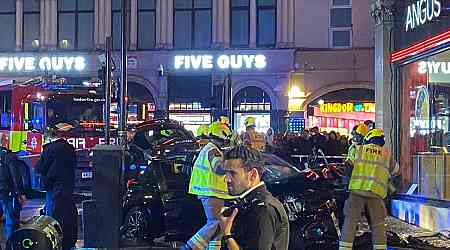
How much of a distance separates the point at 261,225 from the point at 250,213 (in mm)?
114

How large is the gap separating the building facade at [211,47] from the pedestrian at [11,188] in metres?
19.7

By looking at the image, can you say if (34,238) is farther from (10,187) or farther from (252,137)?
(252,137)

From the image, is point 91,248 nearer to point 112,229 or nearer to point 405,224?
point 112,229

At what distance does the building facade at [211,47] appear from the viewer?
108 feet

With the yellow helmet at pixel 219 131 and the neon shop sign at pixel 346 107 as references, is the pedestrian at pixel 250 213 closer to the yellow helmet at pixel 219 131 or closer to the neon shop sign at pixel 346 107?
the yellow helmet at pixel 219 131

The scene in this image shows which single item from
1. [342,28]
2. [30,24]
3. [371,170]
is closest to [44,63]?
[30,24]

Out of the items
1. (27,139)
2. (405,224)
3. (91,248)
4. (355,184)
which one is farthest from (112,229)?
(27,139)

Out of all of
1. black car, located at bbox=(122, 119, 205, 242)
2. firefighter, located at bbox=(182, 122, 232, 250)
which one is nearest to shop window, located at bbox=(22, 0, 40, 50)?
black car, located at bbox=(122, 119, 205, 242)

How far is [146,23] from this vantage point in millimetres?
34969

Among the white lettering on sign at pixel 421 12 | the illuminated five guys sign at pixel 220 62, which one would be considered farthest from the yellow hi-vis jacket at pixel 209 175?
the illuminated five guys sign at pixel 220 62

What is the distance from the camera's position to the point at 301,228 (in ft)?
36.3

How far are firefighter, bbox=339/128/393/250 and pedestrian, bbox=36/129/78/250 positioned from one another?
3.89 metres

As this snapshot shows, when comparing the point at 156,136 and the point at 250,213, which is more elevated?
the point at 156,136

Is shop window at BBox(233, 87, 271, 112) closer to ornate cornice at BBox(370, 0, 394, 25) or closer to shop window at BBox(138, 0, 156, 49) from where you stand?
shop window at BBox(138, 0, 156, 49)
